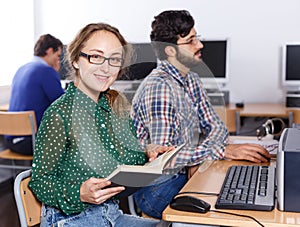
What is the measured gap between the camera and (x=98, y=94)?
4.82ft

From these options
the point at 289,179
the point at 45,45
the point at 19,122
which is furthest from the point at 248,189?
the point at 45,45

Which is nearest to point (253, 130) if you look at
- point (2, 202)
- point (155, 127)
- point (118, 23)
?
point (118, 23)

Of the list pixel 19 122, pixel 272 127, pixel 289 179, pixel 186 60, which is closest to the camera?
pixel 289 179

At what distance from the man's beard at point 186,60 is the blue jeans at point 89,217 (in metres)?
0.59

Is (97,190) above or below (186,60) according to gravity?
below

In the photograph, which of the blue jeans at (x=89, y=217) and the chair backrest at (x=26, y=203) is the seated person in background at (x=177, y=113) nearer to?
the blue jeans at (x=89, y=217)

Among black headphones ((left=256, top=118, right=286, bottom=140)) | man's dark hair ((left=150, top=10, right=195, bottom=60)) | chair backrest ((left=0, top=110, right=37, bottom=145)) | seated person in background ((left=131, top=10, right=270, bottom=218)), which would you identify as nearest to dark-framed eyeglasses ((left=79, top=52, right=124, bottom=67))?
seated person in background ((left=131, top=10, right=270, bottom=218))

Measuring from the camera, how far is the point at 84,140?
1340mm

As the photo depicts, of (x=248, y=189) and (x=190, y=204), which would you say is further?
(x=248, y=189)

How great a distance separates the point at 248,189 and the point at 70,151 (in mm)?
495

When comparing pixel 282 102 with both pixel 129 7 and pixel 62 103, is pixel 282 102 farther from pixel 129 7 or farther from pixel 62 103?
pixel 62 103

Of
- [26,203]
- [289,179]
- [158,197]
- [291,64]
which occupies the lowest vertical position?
[158,197]

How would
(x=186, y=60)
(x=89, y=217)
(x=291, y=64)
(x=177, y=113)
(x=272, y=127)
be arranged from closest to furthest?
(x=89, y=217)
(x=177, y=113)
(x=186, y=60)
(x=272, y=127)
(x=291, y=64)

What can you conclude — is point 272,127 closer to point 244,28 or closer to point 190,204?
point 190,204
